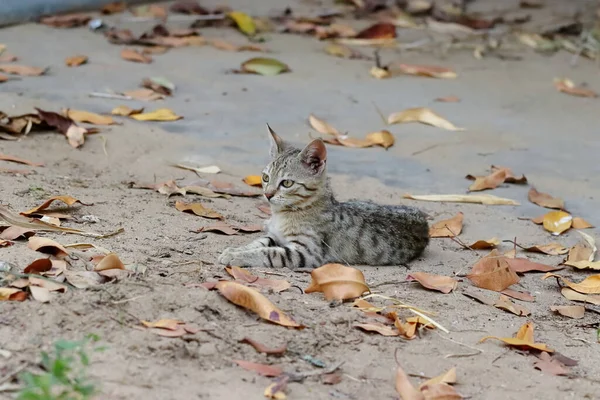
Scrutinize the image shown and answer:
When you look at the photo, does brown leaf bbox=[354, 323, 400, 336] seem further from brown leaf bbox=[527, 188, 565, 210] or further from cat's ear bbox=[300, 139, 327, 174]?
brown leaf bbox=[527, 188, 565, 210]

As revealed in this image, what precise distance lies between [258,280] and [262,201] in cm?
209

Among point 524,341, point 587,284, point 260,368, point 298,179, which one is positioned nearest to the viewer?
point 260,368

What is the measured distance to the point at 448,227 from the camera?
6.54m

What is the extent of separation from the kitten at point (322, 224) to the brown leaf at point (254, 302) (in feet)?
4.79

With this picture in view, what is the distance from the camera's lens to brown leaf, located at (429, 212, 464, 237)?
652 centimetres

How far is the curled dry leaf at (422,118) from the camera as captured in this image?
Result: 8516mm

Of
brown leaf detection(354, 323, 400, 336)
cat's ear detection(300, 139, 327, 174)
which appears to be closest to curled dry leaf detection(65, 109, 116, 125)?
cat's ear detection(300, 139, 327, 174)

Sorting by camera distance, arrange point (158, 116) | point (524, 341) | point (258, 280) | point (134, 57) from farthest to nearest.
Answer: point (134, 57)
point (158, 116)
point (258, 280)
point (524, 341)

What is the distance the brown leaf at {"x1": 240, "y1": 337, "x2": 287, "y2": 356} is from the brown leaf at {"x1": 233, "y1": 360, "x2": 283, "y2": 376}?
12cm

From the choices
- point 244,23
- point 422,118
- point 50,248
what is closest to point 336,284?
point 50,248

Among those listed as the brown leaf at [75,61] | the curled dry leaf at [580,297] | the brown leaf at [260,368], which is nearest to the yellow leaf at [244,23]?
the brown leaf at [75,61]

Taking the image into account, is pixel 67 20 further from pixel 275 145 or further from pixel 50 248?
pixel 50 248

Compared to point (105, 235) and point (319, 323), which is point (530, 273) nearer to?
point (319, 323)

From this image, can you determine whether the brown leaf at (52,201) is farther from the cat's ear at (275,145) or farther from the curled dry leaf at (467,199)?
the curled dry leaf at (467,199)
